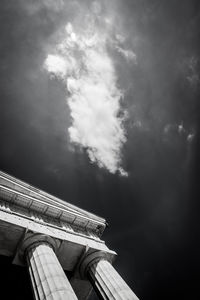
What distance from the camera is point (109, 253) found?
17.4m

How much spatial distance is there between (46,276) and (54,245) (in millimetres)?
3763

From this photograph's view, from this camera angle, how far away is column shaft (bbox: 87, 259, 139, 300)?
41.9ft

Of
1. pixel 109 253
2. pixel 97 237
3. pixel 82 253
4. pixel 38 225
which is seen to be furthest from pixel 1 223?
pixel 97 237

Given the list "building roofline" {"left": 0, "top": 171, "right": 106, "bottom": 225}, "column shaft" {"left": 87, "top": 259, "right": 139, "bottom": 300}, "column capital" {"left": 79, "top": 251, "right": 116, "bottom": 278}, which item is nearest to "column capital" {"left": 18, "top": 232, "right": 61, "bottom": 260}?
"column capital" {"left": 79, "top": 251, "right": 116, "bottom": 278}

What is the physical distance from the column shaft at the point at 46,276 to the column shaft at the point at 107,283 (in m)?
3.09

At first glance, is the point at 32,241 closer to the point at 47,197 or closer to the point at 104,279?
the point at 104,279

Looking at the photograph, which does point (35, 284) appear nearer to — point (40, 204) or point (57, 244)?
point (57, 244)

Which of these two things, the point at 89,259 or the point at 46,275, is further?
the point at 89,259

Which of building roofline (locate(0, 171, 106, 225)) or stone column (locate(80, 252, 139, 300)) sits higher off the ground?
building roofline (locate(0, 171, 106, 225))

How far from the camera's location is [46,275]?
11.5 m

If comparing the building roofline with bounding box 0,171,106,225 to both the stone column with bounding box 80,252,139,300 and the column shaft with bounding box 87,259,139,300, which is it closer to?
the stone column with bounding box 80,252,139,300

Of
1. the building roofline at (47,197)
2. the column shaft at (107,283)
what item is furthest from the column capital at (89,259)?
the building roofline at (47,197)

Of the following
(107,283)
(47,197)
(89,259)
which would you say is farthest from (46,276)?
(47,197)

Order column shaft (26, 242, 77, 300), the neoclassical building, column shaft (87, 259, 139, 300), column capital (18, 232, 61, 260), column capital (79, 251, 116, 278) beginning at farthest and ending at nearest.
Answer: column capital (79, 251, 116, 278)
column capital (18, 232, 61, 260)
column shaft (87, 259, 139, 300)
the neoclassical building
column shaft (26, 242, 77, 300)
